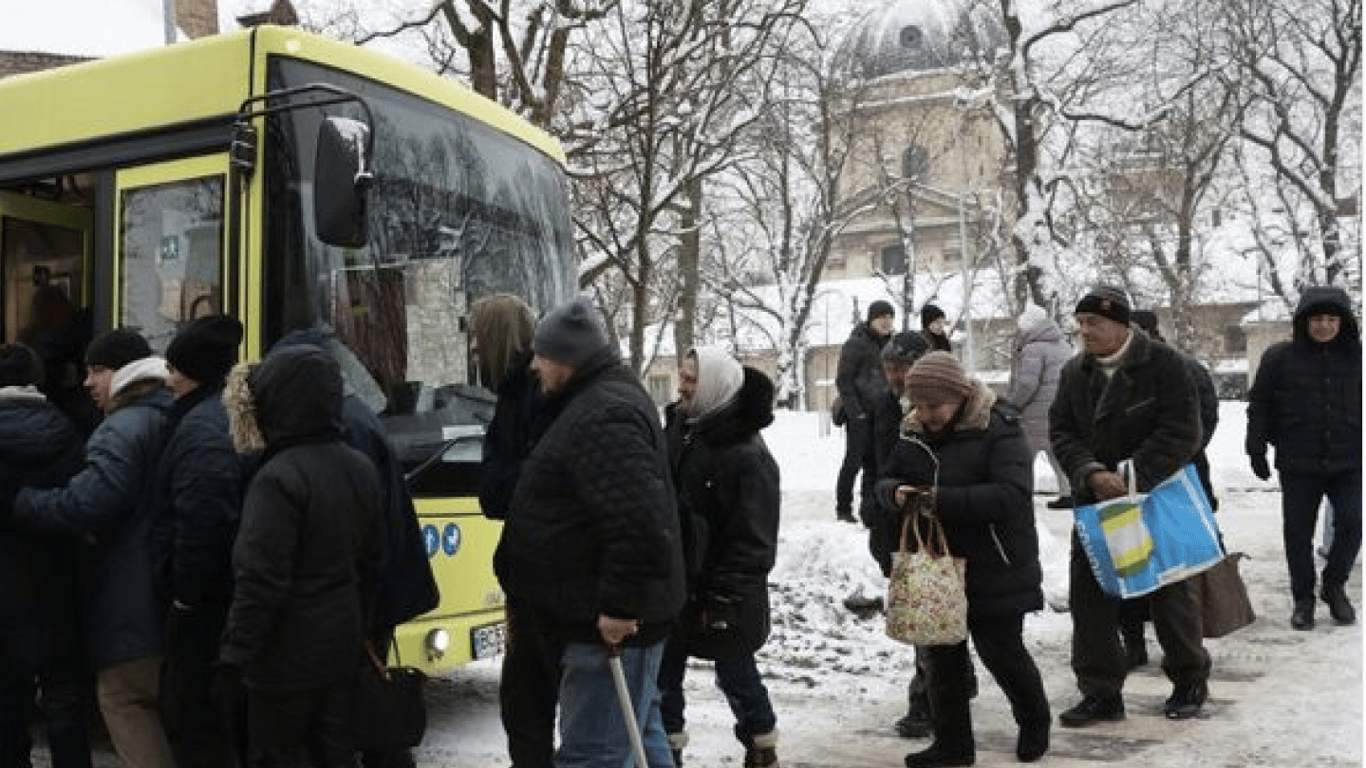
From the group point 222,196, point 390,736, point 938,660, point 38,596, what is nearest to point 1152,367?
point 938,660

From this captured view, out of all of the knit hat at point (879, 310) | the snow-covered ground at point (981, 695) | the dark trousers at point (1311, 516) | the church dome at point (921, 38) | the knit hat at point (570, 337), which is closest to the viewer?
the knit hat at point (570, 337)

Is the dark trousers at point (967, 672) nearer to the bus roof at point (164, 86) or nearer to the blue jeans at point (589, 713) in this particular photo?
the blue jeans at point (589, 713)

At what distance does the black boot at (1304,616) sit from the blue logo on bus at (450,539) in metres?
5.40

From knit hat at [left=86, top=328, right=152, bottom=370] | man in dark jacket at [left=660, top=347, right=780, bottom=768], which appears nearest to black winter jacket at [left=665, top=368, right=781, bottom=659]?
man in dark jacket at [left=660, top=347, right=780, bottom=768]

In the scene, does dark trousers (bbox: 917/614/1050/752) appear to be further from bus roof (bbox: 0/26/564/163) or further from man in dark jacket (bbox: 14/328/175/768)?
bus roof (bbox: 0/26/564/163)

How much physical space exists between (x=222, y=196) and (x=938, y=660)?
141 inches

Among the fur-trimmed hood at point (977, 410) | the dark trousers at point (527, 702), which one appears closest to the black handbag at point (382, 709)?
the dark trousers at point (527, 702)

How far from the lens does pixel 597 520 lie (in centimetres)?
405

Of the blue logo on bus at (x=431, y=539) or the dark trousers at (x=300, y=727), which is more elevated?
the blue logo on bus at (x=431, y=539)

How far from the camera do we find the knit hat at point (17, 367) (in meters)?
5.20

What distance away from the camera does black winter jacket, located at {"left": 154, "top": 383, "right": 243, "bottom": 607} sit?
4617 mm

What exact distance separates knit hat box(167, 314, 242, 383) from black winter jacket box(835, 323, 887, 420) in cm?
716

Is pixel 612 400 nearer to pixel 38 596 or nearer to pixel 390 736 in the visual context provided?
pixel 390 736

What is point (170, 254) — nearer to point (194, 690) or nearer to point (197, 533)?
point (197, 533)
